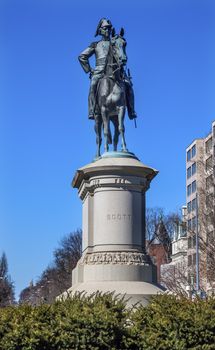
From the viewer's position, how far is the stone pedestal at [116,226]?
1931cm

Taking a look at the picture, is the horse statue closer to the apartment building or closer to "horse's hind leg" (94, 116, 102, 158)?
"horse's hind leg" (94, 116, 102, 158)

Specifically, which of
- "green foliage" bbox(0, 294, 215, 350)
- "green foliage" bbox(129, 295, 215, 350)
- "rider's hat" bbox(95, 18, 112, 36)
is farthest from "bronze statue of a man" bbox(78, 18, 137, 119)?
"green foliage" bbox(129, 295, 215, 350)

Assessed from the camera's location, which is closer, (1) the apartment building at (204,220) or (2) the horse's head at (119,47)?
(2) the horse's head at (119,47)

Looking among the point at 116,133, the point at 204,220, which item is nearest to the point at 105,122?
the point at 116,133

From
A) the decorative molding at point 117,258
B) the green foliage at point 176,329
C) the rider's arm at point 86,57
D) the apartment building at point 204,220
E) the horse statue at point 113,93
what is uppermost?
the apartment building at point 204,220

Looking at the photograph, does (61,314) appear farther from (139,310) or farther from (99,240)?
(99,240)

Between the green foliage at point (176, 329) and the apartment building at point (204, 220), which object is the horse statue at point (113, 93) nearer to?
the green foliage at point (176, 329)

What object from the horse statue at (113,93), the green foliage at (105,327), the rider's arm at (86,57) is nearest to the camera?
the green foliage at (105,327)

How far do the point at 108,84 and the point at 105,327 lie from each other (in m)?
8.71

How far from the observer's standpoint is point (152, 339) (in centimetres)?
1434

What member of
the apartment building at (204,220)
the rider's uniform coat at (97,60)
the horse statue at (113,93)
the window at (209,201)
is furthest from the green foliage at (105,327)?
the window at (209,201)

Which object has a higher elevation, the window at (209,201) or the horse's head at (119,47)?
the window at (209,201)

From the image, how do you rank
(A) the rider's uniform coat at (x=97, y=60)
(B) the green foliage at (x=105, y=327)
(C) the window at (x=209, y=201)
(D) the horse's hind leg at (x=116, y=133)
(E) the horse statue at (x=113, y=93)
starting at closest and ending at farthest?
(B) the green foliage at (x=105, y=327) → (E) the horse statue at (x=113, y=93) → (A) the rider's uniform coat at (x=97, y=60) → (D) the horse's hind leg at (x=116, y=133) → (C) the window at (x=209, y=201)

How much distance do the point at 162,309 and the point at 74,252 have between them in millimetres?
77026
